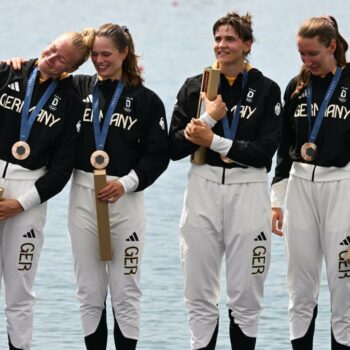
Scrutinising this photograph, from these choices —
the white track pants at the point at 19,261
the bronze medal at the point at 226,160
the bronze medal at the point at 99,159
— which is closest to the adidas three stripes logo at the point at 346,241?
the bronze medal at the point at 226,160

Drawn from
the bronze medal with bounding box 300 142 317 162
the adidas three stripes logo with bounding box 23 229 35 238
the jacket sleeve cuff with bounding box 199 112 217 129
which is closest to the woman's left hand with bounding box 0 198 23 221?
the adidas three stripes logo with bounding box 23 229 35 238

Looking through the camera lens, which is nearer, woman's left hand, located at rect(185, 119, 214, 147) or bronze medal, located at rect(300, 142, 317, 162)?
woman's left hand, located at rect(185, 119, 214, 147)

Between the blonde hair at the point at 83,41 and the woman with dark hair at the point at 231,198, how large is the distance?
0.52 meters

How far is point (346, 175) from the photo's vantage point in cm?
779

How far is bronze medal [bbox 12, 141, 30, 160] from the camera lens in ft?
25.0

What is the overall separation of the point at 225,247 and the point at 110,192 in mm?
652

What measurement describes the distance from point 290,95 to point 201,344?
1.32 metres

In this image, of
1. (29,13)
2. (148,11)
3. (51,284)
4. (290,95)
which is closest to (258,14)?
(148,11)

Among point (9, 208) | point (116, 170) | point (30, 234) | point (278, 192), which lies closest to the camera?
point (9, 208)

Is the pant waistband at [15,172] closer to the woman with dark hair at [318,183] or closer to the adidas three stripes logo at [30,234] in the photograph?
the adidas three stripes logo at [30,234]

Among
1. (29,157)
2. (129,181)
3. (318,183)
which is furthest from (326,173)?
(29,157)

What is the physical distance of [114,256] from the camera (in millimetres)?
7777

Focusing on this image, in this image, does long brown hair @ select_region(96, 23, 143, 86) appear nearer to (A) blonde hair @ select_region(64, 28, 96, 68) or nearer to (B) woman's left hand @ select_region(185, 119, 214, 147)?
(A) blonde hair @ select_region(64, 28, 96, 68)

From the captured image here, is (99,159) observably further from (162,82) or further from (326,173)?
(162,82)
